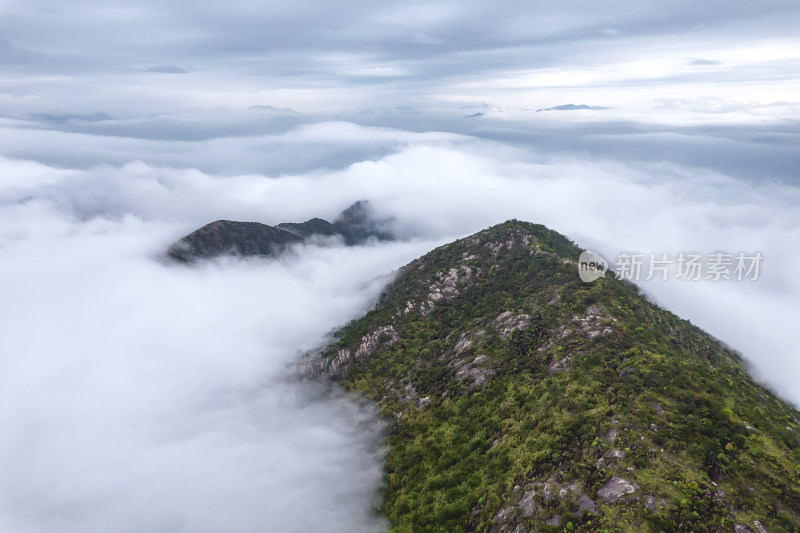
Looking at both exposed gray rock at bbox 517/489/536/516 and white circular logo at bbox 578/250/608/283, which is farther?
white circular logo at bbox 578/250/608/283

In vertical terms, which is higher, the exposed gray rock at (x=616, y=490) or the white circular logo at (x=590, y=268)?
the white circular logo at (x=590, y=268)

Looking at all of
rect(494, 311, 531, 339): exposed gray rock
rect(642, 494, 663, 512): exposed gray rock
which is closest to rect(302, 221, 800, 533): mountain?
rect(642, 494, 663, 512): exposed gray rock

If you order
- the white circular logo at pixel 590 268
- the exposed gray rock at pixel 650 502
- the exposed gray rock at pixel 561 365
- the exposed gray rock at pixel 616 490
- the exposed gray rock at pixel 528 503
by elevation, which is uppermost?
the white circular logo at pixel 590 268

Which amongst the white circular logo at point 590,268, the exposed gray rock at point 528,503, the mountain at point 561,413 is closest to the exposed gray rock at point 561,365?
the mountain at point 561,413

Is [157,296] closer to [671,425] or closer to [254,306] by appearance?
[254,306]

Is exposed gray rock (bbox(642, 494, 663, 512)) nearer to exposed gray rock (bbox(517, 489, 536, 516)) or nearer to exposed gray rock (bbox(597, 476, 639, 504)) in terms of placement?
exposed gray rock (bbox(597, 476, 639, 504))

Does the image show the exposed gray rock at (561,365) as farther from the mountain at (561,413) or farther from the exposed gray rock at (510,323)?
the exposed gray rock at (510,323)

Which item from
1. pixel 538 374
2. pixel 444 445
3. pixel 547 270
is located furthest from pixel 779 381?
pixel 444 445
